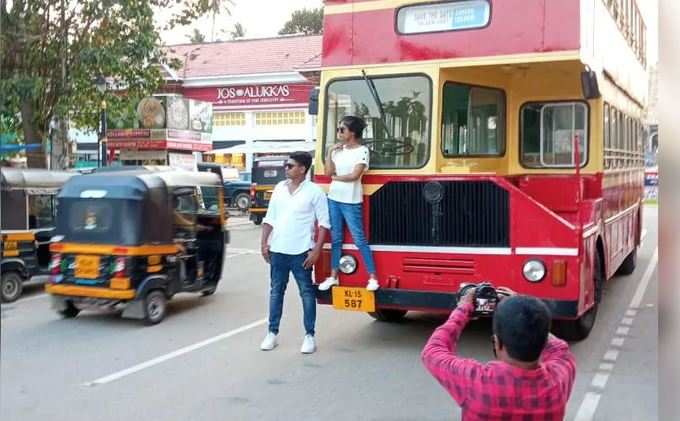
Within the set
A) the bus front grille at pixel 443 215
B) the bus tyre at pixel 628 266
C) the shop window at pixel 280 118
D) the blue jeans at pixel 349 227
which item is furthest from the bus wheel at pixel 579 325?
the bus tyre at pixel 628 266

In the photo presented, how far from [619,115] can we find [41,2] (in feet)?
22.0

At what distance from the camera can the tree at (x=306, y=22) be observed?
261 inches

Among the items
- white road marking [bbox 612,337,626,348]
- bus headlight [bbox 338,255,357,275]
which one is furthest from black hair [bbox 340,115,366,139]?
white road marking [bbox 612,337,626,348]

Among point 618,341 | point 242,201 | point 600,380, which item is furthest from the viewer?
point 242,201

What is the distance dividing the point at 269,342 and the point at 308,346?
1.22ft

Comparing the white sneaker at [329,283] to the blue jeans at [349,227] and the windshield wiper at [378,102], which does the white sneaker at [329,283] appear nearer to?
the blue jeans at [349,227]

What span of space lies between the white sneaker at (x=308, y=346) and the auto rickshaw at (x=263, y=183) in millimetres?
15045

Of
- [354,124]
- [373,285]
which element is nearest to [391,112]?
[354,124]

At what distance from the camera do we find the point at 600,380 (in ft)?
18.9

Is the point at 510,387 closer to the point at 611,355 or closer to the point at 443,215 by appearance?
the point at 443,215

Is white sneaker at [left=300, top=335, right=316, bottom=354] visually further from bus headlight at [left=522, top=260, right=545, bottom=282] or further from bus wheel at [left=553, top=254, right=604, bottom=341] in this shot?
bus wheel at [left=553, top=254, right=604, bottom=341]

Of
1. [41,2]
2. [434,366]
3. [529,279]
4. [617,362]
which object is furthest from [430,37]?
[434,366]

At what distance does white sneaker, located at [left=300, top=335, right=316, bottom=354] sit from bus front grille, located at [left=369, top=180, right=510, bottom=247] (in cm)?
105

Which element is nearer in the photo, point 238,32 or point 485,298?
point 485,298
